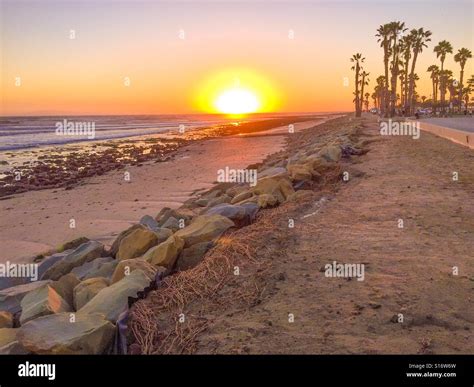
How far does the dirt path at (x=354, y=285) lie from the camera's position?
3539 mm

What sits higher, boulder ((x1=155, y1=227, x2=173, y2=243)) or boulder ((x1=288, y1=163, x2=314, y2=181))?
boulder ((x1=288, y1=163, x2=314, y2=181))

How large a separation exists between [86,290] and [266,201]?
12.3ft

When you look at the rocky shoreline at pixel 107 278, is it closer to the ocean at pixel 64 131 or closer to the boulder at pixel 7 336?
the boulder at pixel 7 336

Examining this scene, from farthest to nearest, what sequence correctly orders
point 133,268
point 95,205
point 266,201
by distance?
point 95,205 → point 266,201 → point 133,268

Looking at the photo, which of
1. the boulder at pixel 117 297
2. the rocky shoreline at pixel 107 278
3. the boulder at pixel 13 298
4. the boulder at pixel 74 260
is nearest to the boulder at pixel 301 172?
the rocky shoreline at pixel 107 278

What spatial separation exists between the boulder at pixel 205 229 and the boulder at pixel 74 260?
1.72 metres

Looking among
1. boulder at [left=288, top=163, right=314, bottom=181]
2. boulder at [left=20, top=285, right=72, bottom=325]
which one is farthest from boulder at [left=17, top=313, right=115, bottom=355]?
boulder at [left=288, top=163, right=314, bottom=181]

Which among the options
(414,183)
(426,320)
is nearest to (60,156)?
(414,183)

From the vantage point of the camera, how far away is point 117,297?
4602mm

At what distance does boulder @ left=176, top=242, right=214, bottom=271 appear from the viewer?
233 inches

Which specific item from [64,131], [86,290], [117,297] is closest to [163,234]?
[86,290]

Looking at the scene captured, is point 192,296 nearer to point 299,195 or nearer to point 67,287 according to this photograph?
point 67,287

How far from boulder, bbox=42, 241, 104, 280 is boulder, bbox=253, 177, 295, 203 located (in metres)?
3.25

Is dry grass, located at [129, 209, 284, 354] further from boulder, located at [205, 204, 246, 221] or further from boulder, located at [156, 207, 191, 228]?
boulder, located at [156, 207, 191, 228]
